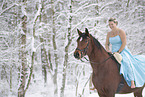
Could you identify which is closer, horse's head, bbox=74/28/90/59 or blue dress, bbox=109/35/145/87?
horse's head, bbox=74/28/90/59

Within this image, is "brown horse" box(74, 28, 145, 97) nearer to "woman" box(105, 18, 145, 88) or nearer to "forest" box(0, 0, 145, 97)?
"woman" box(105, 18, 145, 88)

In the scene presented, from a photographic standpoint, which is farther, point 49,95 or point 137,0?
point 137,0

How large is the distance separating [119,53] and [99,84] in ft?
3.57

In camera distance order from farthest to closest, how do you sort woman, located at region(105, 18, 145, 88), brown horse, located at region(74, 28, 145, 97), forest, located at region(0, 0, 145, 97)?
forest, located at region(0, 0, 145, 97) → woman, located at region(105, 18, 145, 88) → brown horse, located at region(74, 28, 145, 97)

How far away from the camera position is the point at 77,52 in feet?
9.77

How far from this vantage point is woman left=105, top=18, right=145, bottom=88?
3507 mm

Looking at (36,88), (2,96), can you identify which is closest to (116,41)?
(2,96)

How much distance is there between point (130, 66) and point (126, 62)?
0.66ft

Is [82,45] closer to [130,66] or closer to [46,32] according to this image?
[130,66]

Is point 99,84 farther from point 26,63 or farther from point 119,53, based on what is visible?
point 26,63

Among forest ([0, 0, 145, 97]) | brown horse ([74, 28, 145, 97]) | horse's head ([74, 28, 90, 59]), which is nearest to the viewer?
horse's head ([74, 28, 90, 59])

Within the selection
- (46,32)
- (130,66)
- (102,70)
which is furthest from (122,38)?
(46,32)

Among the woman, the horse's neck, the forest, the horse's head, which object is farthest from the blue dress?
the forest

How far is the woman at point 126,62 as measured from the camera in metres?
3.51
